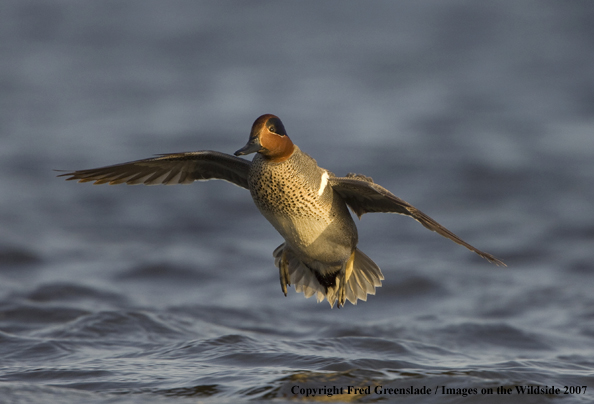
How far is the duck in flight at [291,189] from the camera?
4285mm

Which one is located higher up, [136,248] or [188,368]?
[136,248]

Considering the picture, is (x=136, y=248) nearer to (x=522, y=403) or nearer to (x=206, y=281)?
(x=206, y=281)

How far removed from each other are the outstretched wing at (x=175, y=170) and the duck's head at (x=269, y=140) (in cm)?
40

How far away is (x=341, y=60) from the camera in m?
14.8

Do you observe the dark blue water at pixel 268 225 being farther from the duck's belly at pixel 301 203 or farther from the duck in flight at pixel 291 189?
the duck's belly at pixel 301 203

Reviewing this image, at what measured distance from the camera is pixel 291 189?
4.37m

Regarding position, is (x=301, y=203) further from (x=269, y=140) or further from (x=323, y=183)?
(x=269, y=140)

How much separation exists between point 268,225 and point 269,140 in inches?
185

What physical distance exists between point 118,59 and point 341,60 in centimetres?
466

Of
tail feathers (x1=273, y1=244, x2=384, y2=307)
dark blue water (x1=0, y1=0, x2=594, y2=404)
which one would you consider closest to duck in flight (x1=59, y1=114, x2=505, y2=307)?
tail feathers (x1=273, y1=244, x2=384, y2=307)

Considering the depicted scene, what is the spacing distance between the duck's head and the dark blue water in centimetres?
135

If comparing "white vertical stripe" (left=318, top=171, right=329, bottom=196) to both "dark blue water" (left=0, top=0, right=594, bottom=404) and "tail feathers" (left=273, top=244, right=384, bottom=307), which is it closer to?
"tail feathers" (left=273, top=244, right=384, bottom=307)

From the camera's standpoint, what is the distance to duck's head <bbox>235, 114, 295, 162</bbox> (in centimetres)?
412

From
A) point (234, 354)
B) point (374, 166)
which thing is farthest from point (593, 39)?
point (234, 354)
